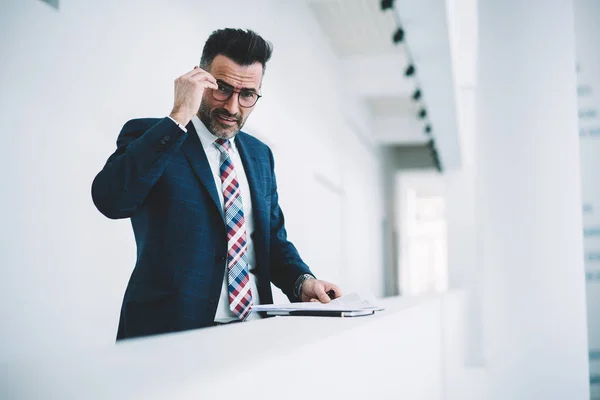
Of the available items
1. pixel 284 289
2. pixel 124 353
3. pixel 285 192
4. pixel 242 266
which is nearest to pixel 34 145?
pixel 242 266

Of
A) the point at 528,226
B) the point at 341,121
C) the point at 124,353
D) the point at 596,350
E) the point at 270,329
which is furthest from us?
the point at 341,121

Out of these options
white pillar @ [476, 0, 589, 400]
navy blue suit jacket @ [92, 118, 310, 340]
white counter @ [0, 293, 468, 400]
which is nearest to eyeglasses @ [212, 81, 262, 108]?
navy blue suit jacket @ [92, 118, 310, 340]

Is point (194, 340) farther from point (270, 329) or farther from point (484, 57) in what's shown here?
point (484, 57)

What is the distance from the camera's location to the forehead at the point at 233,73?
2.74 metres

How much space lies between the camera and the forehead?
2.74 m

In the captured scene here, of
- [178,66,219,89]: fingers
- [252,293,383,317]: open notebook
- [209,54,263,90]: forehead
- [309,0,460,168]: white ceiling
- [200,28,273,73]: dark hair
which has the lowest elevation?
[252,293,383,317]: open notebook

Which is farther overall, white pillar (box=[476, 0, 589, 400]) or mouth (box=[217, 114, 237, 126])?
white pillar (box=[476, 0, 589, 400])

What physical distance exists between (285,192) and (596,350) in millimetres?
2758

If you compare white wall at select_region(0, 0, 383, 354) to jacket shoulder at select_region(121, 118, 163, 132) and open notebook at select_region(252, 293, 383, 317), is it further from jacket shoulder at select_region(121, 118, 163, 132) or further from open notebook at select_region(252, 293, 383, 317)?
open notebook at select_region(252, 293, 383, 317)

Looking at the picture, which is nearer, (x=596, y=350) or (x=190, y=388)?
(x=190, y=388)

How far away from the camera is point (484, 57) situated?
2891 millimetres

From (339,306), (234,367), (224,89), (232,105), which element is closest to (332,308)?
(339,306)

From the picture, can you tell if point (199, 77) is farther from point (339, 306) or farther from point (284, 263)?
point (339, 306)

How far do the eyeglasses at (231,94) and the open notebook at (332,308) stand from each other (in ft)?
3.81
